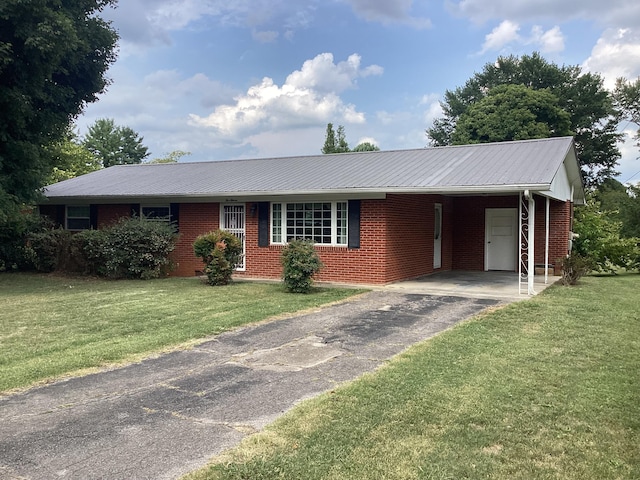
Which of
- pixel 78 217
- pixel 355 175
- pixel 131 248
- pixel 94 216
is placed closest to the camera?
pixel 355 175

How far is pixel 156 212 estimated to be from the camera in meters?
16.6

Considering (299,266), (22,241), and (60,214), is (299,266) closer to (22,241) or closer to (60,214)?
(22,241)

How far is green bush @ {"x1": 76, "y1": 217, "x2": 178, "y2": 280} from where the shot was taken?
47.6 ft

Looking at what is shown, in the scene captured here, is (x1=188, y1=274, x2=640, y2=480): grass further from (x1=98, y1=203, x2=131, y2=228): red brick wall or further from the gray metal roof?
(x1=98, y1=203, x2=131, y2=228): red brick wall

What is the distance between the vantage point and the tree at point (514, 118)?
3038 centimetres

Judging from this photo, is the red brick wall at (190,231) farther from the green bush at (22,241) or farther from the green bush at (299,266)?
the green bush at (299,266)

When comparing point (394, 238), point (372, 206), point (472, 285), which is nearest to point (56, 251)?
point (372, 206)

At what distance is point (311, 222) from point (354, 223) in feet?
4.44

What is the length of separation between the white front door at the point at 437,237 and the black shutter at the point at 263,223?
5.19 metres

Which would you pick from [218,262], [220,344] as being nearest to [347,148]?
[218,262]

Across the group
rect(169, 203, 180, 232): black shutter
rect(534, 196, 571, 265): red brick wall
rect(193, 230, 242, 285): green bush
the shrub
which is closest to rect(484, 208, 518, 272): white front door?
rect(534, 196, 571, 265): red brick wall

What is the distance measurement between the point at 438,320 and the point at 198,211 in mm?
9322

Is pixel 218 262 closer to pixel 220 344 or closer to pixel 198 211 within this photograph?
pixel 198 211

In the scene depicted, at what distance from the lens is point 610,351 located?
6.63 metres
